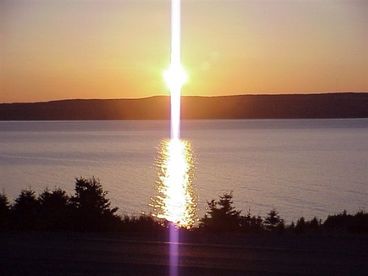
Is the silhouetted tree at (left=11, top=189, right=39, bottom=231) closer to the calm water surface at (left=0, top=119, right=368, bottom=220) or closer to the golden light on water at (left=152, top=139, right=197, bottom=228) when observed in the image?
the golden light on water at (left=152, top=139, right=197, bottom=228)

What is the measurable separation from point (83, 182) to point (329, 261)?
13670 millimetres

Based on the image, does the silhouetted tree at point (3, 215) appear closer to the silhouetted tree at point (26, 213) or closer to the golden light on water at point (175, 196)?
Result: the silhouetted tree at point (26, 213)

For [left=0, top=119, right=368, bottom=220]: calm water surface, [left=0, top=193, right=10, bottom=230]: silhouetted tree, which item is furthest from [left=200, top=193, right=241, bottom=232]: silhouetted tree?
[left=0, top=119, right=368, bottom=220]: calm water surface

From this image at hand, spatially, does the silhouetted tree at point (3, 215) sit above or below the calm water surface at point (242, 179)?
below

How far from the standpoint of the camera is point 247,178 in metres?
65.9

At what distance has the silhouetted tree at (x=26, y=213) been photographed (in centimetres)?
1619

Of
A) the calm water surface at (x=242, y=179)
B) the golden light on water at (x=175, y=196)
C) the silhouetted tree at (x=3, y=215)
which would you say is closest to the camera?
the silhouetted tree at (x=3, y=215)

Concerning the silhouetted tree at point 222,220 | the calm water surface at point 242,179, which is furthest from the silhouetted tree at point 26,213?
the calm water surface at point 242,179

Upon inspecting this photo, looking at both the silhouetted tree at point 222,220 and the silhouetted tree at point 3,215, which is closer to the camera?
the silhouetted tree at point 3,215

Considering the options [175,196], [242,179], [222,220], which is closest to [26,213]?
[222,220]

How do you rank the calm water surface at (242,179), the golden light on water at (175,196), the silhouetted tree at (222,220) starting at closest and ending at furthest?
the silhouetted tree at (222,220) → the golden light on water at (175,196) → the calm water surface at (242,179)

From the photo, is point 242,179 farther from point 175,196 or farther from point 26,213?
point 26,213

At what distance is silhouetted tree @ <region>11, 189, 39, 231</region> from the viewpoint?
1619 cm

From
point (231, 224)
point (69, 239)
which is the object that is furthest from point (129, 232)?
point (231, 224)
